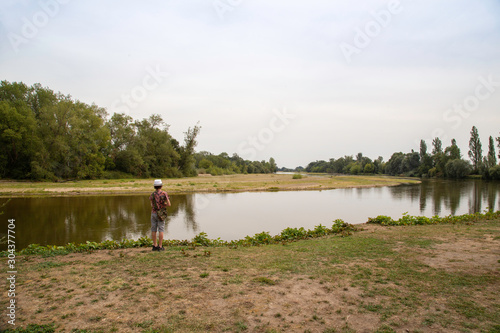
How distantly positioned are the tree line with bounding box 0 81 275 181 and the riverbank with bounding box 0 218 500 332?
46.8 m

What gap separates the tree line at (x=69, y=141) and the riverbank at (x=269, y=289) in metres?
46.8

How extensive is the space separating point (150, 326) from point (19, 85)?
6609 centimetres

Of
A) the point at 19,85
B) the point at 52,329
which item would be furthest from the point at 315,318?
the point at 19,85

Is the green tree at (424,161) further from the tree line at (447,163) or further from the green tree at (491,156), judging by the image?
the green tree at (491,156)

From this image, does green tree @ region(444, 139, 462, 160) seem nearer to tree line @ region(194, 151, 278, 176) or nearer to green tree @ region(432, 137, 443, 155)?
green tree @ region(432, 137, 443, 155)

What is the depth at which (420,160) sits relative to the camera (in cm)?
11531

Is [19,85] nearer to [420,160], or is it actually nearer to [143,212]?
[143,212]

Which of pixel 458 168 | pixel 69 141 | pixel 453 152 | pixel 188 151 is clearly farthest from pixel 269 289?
pixel 453 152

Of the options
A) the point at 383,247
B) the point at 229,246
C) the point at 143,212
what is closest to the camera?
the point at 383,247

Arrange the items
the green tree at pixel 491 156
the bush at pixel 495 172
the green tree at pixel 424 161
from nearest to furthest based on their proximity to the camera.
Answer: the bush at pixel 495 172, the green tree at pixel 491 156, the green tree at pixel 424 161

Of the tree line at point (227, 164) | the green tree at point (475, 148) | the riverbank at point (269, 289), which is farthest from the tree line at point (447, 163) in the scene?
the riverbank at point (269, 289)

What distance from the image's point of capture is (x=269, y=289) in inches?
222

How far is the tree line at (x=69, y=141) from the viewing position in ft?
147

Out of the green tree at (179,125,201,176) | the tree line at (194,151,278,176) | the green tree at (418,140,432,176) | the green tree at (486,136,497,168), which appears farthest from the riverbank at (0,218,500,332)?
the green tree at (418,140,432,176)
